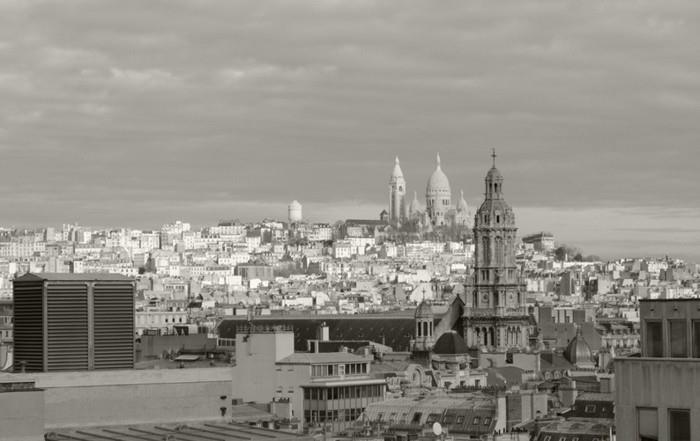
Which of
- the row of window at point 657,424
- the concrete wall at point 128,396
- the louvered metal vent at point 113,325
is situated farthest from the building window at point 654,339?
the louvered metal vent at point 113,325

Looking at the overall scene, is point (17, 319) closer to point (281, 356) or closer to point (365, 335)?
point (281, 356)

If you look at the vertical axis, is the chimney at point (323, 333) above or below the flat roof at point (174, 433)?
above

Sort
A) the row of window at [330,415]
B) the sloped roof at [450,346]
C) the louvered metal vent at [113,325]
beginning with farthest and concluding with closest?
1. the sloped roof at [450,346]
2. the louvered metal vent at [113,325]
3. the row of window at [330,415]

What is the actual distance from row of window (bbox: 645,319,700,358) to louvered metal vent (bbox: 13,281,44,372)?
2149 inches

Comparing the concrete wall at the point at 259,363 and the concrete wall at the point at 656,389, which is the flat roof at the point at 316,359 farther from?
the concrete wall at the point at 656,389

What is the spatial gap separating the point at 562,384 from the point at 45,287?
71.4 feet

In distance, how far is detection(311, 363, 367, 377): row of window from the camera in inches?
2744

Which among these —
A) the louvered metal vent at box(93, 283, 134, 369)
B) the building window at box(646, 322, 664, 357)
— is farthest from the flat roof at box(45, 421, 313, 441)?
the louvered metal vent at box(93, 283, 134, 369)

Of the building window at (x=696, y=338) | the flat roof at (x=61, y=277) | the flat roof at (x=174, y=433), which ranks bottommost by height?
the flat roof at (x=174, y=433)

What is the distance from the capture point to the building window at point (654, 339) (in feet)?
61.0

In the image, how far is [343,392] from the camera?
69.7 m

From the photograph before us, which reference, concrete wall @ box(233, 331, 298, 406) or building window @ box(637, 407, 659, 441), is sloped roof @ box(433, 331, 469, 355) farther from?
building window @ box(637, 407, 659, 441)

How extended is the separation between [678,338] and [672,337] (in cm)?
6

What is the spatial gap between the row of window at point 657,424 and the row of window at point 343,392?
4876cm
